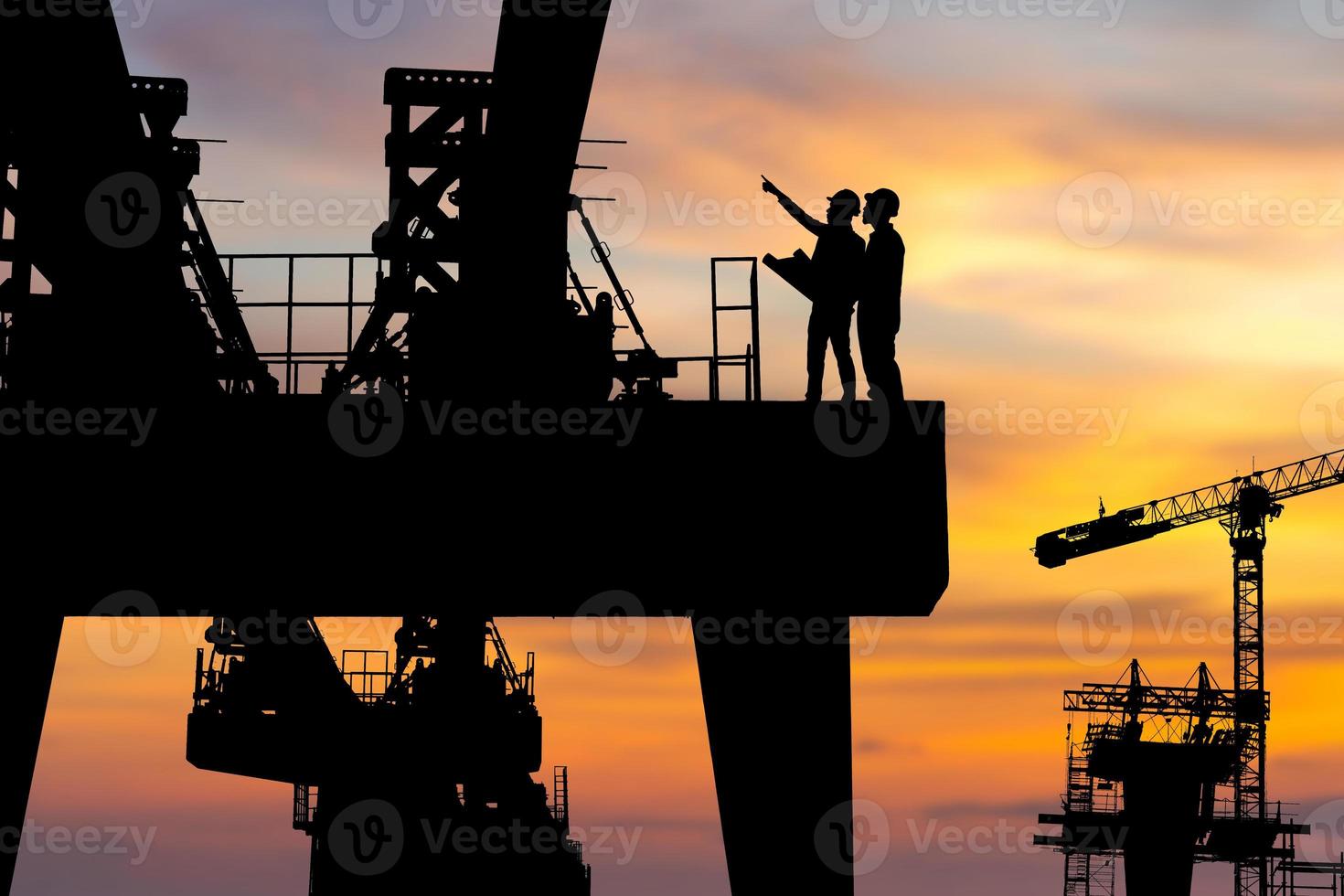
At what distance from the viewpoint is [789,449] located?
13.8 m

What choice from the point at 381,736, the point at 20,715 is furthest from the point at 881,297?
the point at 381,736

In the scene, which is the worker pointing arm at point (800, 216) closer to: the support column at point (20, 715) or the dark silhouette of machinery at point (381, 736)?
the support column at point (20, 715)

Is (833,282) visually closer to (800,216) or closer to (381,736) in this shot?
(800,216)

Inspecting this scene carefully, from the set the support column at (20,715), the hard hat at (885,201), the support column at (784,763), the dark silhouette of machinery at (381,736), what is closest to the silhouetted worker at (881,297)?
the hard hat at (885,201)

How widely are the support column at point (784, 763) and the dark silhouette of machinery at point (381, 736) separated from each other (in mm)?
16215

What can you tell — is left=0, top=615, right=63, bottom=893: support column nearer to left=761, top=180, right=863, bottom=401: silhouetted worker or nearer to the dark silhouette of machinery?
left=761, top=180, right=863, bottom=401: silhouetted worker

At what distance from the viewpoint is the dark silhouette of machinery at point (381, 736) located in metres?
30.8

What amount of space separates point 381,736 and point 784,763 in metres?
19.3

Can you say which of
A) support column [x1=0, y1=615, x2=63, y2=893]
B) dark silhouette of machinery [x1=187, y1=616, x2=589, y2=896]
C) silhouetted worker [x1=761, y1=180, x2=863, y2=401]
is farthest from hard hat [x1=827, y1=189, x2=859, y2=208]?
dark silhouette of machinery [x1=187, y1=616, x2=589, y2=896]

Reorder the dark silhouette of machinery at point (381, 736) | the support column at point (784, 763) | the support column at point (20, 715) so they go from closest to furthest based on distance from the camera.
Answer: the support column at point (784, 763), the support column at point (20, 715), the dark silhouette of machinery at point (381, 736)

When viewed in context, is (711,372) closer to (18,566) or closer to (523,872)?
(18,566)

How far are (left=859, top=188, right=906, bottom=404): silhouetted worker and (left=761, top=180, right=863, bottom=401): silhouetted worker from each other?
12 centimetres

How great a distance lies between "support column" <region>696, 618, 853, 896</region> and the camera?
12.9m

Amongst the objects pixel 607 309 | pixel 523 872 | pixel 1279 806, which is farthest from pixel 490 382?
pixel 1279 806
